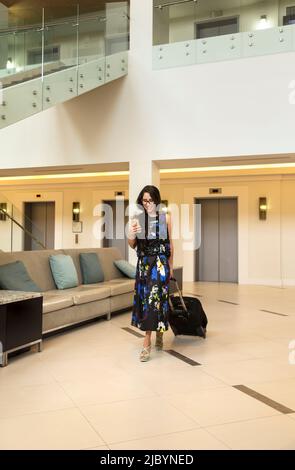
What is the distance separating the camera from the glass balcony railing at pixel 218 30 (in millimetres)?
7715

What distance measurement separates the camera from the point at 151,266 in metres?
4.08

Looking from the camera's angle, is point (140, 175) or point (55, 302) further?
point (140, 175)

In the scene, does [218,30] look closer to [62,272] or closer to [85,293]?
[62,272]

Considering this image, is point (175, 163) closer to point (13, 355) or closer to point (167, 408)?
point (13, 355)

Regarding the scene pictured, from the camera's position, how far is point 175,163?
29.0 ft

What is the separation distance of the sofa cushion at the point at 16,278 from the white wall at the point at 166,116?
162 inches

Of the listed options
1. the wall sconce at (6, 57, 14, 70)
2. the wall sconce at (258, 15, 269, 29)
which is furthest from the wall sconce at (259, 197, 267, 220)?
the wall sconce at (6, 57, 14, 70)

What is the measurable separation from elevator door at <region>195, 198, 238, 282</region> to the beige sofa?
4.92 m

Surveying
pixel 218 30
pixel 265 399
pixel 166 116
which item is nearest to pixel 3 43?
pixel 166 116

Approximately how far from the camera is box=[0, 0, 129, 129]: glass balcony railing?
627 cm

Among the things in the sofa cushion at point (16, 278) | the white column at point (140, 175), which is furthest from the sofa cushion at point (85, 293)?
the white column at point (140, 175)

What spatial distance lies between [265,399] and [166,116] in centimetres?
630
